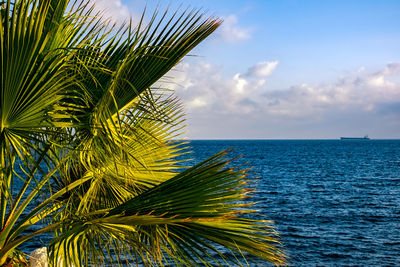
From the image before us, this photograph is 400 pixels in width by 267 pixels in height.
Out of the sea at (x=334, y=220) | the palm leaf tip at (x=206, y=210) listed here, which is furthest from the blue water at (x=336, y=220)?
the palm leaf tip at (x=206, y=210)

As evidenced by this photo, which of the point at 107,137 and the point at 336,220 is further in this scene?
the point at 336,220

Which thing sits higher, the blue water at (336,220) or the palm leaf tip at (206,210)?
the palm leaf tip at (206,210)

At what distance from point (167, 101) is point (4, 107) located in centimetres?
237

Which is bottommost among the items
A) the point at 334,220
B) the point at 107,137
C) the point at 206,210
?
the point at 334,220

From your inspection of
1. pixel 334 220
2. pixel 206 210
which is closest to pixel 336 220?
pixel 334 220

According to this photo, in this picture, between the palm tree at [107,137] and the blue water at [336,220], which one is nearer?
the palm tree at [107,137]

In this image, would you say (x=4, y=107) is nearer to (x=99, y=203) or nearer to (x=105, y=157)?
(x=105, y=157)

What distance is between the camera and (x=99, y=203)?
4473 millimetres

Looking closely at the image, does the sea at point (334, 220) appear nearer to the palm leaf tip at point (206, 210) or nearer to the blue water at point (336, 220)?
the blue water at point (336, 220)

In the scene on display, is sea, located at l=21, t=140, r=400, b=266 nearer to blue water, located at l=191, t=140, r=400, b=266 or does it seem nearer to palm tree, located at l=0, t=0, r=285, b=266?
blue water, located at l=191, t=140, r=400, b=266

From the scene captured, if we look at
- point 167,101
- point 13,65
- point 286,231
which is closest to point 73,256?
point 13,65

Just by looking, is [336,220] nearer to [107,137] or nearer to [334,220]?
[334,220]

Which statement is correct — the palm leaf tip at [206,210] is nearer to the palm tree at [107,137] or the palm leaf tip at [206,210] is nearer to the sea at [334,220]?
the palm tree at [107,137]

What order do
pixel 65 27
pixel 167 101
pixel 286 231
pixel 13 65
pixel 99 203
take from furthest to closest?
pixel 286 231, pixel 167 101, pixel 99 203, pixel 65 27, pixel 13 65
